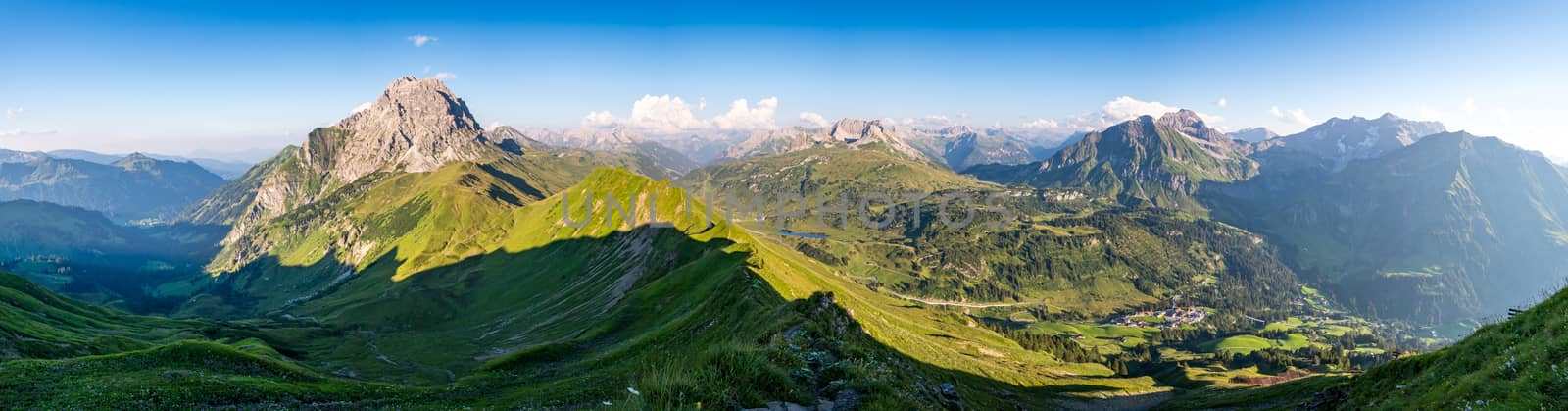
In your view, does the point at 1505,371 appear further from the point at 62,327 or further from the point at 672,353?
the point at 62,327

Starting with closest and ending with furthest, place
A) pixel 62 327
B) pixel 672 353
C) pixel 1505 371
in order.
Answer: pixel 1505 371 → pixel 672 353 → pixel 62 327

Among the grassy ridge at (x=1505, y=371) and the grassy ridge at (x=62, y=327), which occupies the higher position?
the grassy ridge at (x=1505, y=371)

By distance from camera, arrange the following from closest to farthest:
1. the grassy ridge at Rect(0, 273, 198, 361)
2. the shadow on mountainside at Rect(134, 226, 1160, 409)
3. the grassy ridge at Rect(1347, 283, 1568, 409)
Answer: the shadow on mountainside at Rect(134, 226, 1160, 409) → the grassy ridge at Rect(1347, 283, 1568, 409) → the grassy ridge at Rect(0, 273, 198, 361)

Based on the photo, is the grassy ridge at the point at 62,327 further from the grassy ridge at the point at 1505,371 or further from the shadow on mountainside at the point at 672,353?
the grassy ridge at the point at 1505,371

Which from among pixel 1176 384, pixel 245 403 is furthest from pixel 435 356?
pixel 1176 384

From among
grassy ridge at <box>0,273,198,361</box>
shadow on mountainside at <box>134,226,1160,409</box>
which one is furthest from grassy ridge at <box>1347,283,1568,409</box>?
grassy ridge at <box>0,273,198,361</box>

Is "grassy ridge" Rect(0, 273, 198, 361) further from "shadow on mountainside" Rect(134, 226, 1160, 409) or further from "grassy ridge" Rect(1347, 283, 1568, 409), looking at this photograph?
"grassy ridge" Rect(1347, 283, 1568, 409)

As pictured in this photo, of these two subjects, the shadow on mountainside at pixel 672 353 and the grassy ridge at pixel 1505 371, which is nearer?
the shadow on mountainside at pixel 672 353

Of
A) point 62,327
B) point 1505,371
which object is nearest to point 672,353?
point 1505,371

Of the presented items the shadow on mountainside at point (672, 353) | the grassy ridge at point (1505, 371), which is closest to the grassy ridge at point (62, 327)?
the shadow on mountainside at point (672, 353)

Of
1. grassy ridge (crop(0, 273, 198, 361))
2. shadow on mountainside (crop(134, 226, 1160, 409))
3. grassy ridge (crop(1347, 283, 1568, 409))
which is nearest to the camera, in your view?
shadow on mountainside (crop(134, 226, 1160, 409))

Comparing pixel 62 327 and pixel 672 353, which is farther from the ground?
pixel 672 353

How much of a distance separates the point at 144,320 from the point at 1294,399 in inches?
12143

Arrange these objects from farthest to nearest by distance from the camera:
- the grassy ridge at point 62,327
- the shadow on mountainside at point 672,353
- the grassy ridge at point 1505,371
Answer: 1. the grassy ridge at point 62,327
2. the grassy ridge at point 1505,371
3. the shadow on mountainside at point 672,353
